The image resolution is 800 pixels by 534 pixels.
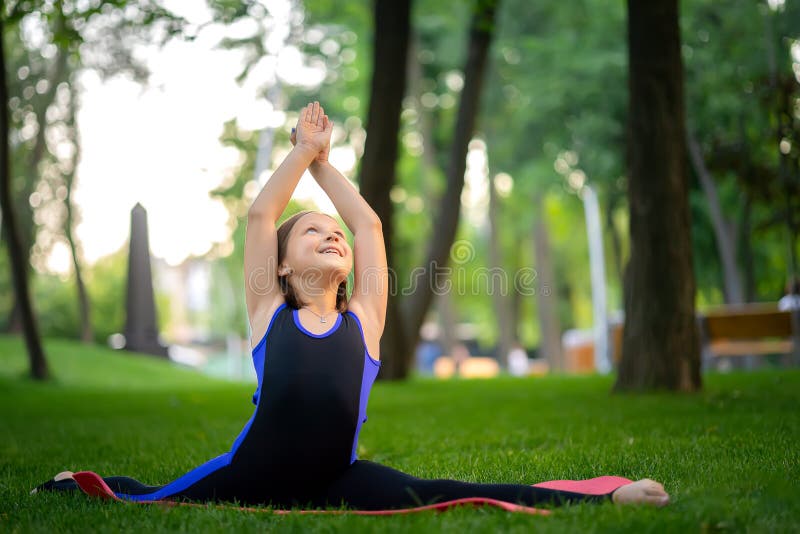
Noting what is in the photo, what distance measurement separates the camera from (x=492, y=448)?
6.44 meters

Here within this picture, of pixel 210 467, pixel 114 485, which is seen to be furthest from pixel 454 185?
pixel 210 467

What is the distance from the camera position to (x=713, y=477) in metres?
4.53

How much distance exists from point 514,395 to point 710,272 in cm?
1682

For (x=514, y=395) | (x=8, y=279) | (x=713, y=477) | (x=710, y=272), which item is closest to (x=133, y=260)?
(x=8, y=279)

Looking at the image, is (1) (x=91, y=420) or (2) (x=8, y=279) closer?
(1) (x=91, y=420)

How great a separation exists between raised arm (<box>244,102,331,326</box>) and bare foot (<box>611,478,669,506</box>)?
1.75 m

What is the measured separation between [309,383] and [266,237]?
2.33 ft

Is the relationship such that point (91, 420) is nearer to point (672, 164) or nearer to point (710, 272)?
point (672, 164)

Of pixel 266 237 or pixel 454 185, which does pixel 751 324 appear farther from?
pixel 266 237

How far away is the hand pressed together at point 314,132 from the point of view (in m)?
4.43

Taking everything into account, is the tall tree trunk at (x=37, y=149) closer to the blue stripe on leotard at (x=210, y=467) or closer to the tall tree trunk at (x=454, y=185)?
the tall tree trunk at (x=454, y=185)

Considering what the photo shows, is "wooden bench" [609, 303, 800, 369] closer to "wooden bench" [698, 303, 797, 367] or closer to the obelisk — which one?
"wooden bench" [698, 303, 797, 367]

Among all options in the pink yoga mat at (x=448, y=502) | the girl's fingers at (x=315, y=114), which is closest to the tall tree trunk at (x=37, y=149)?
the pink yoga mat at (x=448, y=502)

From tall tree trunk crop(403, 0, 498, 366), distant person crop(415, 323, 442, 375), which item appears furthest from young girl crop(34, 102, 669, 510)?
distant person crop(415, 323, 442, 375)
